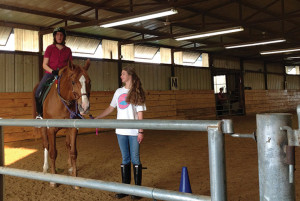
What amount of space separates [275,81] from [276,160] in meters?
25.1

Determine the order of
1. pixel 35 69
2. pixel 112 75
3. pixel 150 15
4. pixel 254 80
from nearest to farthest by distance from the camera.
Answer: pixel 150 15, pixel 35 69, pixel 112 75, pixel 254 80

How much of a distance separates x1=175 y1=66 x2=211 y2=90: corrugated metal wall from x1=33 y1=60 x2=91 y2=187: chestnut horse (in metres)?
11.4

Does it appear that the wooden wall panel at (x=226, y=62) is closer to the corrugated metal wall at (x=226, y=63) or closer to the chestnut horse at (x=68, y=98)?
the corrugated metal wall at (x=226, y=63)

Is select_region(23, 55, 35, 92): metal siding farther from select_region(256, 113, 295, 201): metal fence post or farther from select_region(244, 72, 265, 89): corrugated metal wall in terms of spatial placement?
select_region(244, 72, 265, 89): corrugated metal wall

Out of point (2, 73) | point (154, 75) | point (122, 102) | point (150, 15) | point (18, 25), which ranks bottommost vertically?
point (122, 102)

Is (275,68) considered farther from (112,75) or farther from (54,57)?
(54,57)

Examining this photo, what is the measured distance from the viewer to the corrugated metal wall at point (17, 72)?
916 centimetres

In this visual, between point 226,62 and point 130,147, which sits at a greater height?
point 226,62

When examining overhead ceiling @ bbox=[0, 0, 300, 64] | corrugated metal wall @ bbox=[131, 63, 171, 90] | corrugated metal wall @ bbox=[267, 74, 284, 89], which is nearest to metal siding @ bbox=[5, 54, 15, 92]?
overhead ceiling @ bbox=[0, 0, 300, 64]

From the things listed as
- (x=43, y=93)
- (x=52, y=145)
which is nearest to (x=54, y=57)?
(x=43, y=93)

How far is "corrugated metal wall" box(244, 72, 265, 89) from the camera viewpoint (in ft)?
66.9

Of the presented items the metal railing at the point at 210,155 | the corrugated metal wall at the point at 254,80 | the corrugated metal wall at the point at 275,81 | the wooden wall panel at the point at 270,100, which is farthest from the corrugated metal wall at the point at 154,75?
the corrugated metal wall at the point at 275,81

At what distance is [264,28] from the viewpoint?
14461 millimetres

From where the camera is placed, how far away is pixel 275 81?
23547mm
